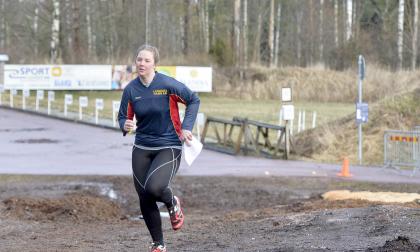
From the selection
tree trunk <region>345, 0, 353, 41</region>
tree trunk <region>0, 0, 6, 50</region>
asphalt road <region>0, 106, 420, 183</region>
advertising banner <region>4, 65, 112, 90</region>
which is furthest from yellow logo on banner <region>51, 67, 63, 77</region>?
tree trunk <region>345, 0, 353, 41</region>

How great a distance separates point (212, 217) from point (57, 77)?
34.3 meters

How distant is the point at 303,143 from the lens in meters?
25.6

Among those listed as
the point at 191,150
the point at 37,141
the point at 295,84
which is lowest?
the point at 37,141

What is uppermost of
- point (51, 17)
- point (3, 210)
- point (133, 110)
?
point (51, 17)

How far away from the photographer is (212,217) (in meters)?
13.3

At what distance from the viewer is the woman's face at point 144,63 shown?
766cm

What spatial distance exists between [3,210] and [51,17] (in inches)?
1840

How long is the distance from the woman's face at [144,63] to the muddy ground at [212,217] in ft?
6.41

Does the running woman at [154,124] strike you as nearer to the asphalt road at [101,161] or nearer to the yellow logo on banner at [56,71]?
the asphalt road at [101,161]

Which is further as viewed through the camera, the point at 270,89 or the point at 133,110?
the point at 270,89

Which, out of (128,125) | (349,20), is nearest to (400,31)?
(349,20)

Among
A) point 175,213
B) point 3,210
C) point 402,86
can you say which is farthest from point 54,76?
point 175,213

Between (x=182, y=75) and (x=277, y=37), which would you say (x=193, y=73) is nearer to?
(x=182, y=75)

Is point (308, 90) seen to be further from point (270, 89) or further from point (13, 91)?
point (13, 91)
